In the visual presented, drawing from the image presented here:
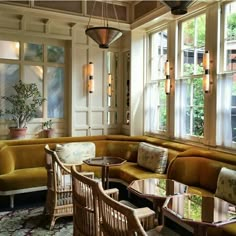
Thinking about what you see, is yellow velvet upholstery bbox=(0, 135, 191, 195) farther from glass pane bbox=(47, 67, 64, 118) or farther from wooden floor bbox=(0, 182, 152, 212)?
glass pane bbox=(47, 67, 64, 118)

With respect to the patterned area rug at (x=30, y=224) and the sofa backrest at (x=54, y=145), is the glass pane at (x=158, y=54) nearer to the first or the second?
the sofa backrest at (x=54, y=145)

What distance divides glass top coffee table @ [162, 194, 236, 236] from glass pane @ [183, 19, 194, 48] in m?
2.84

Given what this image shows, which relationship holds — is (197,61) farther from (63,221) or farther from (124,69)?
(63,221)

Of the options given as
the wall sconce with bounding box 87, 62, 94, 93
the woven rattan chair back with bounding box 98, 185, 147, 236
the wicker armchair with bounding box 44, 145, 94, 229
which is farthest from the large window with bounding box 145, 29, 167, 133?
the woven rattan chair back with bounding box 98, 185, 147, 236

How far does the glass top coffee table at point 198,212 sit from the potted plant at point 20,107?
3.42 metres

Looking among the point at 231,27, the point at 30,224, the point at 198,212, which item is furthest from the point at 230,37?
the point at 30,224

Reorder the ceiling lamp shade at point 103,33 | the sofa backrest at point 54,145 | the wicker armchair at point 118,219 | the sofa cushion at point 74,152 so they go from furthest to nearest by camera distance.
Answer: the sofa cushion at point 74,152, the sofa backrest at point 54,145, the ceiling lamp shade at point 103,33, the wicker armchair at point 118,219

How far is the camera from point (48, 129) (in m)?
5.44

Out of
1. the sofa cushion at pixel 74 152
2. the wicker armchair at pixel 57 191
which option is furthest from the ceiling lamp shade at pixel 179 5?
the sofa cushion at pixel 74 152

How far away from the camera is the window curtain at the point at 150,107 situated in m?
5.64

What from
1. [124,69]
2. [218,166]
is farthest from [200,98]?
[124,69]

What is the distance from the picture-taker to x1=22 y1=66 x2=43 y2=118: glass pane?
17.5 ft

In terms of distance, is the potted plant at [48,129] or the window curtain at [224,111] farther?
the potted plant at [48,129]

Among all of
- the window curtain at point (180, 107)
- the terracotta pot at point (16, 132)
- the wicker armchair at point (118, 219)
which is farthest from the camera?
the terracotta pot at point (16, 132)
